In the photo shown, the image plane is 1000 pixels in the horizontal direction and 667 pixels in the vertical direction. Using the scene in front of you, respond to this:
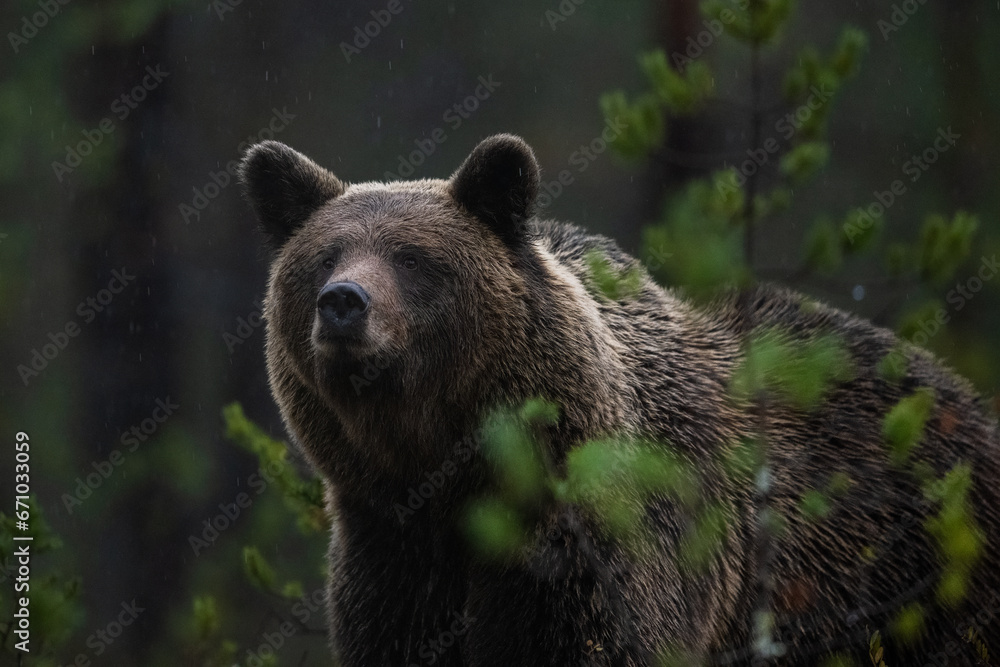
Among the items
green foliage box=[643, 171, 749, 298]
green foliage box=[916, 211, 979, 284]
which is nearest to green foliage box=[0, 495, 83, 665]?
green foliage box=[643, 171, 749, 298]

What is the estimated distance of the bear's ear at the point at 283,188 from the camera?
14.9 feet

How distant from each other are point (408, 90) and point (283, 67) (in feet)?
5.55

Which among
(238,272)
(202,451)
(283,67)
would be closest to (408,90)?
(283,67)

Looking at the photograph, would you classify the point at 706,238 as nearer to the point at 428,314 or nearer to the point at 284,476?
the point at 428,314

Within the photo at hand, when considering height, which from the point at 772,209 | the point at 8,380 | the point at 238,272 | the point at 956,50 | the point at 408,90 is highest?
the point at 956,50

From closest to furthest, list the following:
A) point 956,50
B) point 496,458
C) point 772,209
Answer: point 772,209
point 496,458
point 956,50

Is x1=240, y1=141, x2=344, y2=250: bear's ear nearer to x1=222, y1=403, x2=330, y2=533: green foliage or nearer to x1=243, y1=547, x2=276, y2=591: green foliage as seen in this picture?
x1=222, y1=403, x2=330, y2=533: green foliage

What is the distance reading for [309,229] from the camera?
4.47m

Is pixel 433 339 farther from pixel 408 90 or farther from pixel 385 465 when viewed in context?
pixel 408 90

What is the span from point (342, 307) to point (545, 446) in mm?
950

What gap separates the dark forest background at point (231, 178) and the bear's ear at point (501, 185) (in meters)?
1.06

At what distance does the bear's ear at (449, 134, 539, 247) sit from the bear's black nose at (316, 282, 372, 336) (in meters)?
0.81

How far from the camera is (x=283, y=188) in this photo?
15.1 feet

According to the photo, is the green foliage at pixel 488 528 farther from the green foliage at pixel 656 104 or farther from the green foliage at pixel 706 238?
the green foliage at pixel 656 104
